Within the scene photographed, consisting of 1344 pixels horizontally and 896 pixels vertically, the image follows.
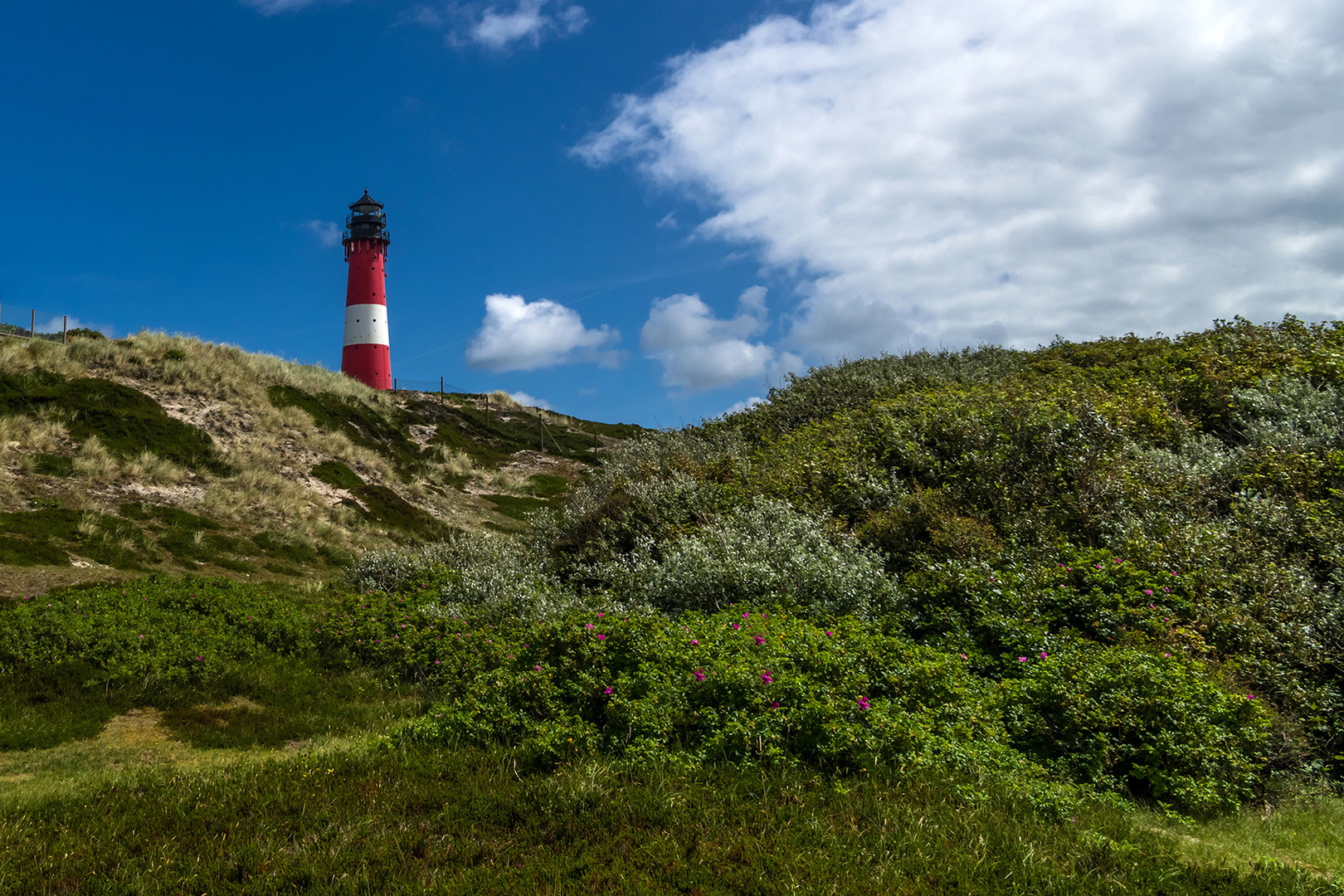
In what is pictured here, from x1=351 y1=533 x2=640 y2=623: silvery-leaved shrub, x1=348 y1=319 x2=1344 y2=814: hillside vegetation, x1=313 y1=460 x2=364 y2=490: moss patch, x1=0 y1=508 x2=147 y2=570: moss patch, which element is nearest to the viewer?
x1=348 y1=319 x2=1344 y2=814: hillside vegetation

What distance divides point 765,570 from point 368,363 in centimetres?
4804

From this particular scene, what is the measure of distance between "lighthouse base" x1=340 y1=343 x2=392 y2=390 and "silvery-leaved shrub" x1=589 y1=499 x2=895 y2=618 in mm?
44330

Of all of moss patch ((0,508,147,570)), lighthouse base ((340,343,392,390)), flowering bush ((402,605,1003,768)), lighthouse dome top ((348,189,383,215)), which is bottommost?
flowering bush ((402,605,1003,768))

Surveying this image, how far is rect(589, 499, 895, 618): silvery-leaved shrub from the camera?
9711 mm

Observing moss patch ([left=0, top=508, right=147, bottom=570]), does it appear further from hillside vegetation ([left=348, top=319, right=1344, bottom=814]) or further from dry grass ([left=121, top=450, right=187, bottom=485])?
hillside vegetation ([left=348, top=319, right=1344, bottom=814])

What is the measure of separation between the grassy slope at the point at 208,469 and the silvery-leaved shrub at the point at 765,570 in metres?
11.7

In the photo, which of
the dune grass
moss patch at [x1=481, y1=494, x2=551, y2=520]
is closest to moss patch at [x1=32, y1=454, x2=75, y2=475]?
moss patch at [x1=481, y1=494, x2=551, y2=520]

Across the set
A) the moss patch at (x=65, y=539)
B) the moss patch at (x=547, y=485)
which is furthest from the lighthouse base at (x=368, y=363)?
the moss patch at (x=65, y=539)

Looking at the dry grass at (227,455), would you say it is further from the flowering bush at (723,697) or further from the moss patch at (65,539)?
the flowering bush at (723,697)

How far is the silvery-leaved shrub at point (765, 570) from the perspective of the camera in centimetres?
971

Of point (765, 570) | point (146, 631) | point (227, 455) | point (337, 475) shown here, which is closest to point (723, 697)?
point (765, 570)

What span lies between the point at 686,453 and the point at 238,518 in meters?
13.9

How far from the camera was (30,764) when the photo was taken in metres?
8.20

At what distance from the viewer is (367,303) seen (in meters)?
52.8
